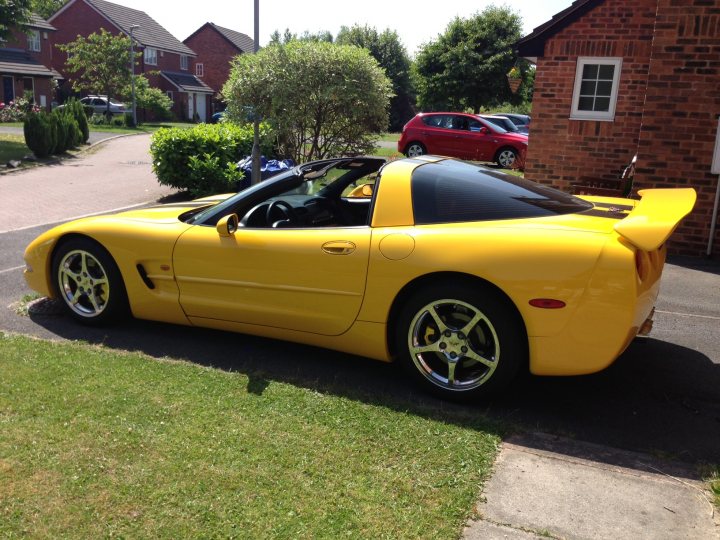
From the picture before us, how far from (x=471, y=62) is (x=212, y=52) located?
3805 centimetres

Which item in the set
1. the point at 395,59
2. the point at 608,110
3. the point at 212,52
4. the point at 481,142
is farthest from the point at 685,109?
the point at 212,52

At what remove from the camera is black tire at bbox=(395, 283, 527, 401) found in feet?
11.8

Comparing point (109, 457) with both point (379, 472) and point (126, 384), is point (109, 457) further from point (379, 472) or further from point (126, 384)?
point (379, 472)

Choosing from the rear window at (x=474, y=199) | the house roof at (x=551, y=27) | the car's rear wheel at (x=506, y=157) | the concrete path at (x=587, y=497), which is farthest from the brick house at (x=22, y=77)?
the concrete path at (x=587, y=497)

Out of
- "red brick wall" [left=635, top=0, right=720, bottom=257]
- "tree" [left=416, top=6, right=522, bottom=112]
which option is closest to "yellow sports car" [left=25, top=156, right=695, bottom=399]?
"red brick wall" [left=635, top=0, right=720, bottom=257]

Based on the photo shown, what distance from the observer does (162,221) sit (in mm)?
4793

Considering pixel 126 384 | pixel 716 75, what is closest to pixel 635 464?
pixel 126 384

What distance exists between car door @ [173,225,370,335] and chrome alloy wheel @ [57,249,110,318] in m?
0.72

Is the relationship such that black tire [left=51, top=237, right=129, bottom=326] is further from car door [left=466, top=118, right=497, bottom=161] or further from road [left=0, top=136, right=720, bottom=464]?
car door [left=466, top=118, right=497, bottom=161]

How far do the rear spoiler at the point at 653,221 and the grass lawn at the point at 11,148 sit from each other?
1839cm

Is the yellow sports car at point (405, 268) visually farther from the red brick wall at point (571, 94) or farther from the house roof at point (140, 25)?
the house roof at point (140, 25)

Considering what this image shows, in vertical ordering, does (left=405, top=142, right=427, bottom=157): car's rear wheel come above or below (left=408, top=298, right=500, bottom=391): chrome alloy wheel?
above

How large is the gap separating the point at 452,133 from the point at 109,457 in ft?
60.3

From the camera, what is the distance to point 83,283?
4895 millimetres
